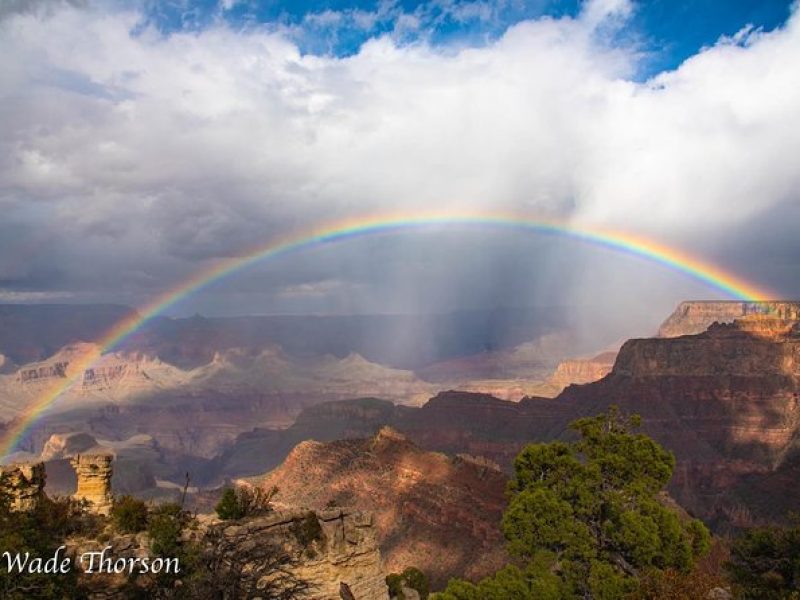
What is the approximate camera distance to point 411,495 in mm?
70938

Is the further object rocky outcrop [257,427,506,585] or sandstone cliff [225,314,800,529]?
sandstone cliff [225,314,800,529]

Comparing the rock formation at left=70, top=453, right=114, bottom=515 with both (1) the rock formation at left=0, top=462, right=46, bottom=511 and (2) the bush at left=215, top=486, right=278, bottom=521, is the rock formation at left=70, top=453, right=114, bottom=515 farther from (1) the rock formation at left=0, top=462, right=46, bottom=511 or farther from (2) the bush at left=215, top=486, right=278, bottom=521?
(2) the bush at left=215, top=486, right=278, bottom=521

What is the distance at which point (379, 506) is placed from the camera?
72.0 m

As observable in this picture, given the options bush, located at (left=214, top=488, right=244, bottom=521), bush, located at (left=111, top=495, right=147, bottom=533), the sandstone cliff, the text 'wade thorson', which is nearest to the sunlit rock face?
the sandstone cliff

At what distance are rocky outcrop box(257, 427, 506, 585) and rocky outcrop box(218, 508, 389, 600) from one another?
2726cm

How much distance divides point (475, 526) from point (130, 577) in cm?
4775

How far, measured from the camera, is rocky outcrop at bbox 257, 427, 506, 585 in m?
59.8

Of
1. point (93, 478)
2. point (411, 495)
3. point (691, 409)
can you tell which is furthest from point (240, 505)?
point (691, 409)

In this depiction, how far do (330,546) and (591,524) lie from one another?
11.5 meters

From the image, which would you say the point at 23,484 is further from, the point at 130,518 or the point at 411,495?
the point at 411,495

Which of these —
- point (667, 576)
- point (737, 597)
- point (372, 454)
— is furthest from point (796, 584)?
point (372, 454)

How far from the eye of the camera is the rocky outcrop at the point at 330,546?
72.8 ft

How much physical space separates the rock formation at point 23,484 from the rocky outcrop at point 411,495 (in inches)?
1246

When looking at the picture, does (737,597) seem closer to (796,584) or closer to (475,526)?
(796,584)
